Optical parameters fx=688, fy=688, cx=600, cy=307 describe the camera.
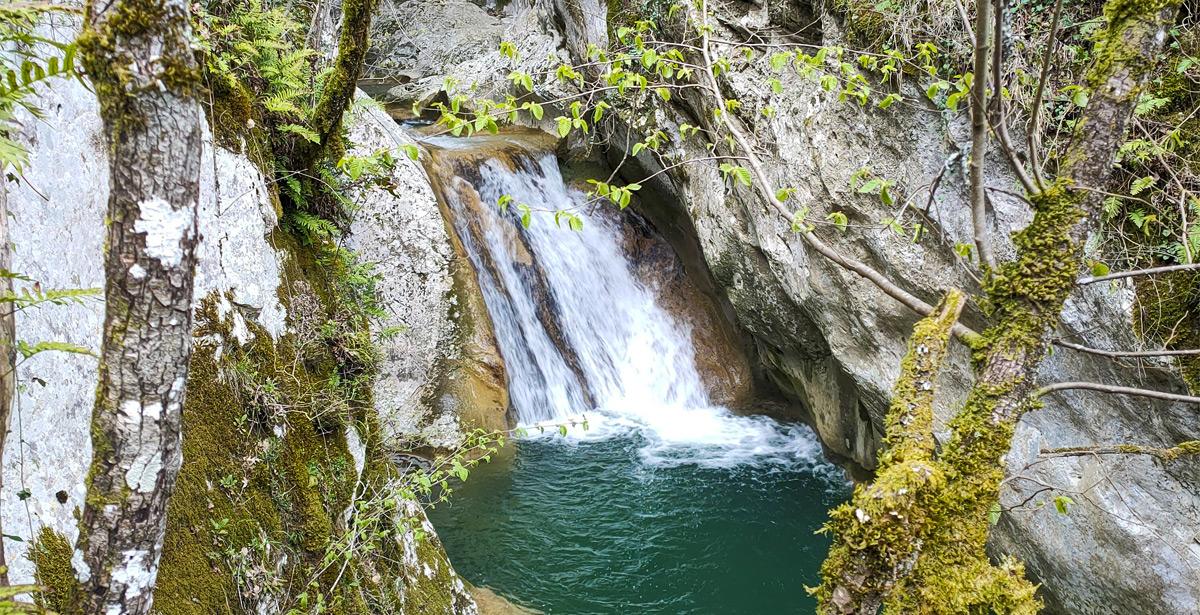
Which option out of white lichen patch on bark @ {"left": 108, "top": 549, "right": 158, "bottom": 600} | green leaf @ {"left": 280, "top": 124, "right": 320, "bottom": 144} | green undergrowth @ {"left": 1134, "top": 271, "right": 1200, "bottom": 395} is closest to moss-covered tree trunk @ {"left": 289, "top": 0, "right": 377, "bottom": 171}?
green leaf @ {"left": 280, "top": 124, "right": 320, "bottom": 144}

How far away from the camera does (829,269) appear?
6953mm

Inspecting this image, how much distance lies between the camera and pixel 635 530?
7.83 metres

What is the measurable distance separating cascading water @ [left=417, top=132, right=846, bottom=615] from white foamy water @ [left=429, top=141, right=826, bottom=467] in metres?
0.03

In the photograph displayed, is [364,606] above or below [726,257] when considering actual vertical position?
below

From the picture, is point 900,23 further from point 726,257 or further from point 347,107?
Result: point 347,107

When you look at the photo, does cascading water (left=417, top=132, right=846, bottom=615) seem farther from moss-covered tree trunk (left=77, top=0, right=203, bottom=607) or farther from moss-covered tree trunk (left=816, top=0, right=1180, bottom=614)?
moss-covered tree trunk (left=816, top=0, right=1180, bottom=614)

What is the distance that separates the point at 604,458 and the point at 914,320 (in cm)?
442

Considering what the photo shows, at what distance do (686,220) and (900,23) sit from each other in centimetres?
540

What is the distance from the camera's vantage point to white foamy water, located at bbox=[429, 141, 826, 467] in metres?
9.87

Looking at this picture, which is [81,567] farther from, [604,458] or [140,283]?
[604,458]

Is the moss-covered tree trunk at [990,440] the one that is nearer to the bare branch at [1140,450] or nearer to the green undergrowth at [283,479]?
the bare branch at [1140,450]

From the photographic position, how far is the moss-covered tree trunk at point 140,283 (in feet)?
5.69

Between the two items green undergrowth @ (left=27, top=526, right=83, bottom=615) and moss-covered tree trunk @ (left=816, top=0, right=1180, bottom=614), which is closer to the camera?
moss-covered tree trunk @ (left=816, top=0, right=1180, bottom=614)

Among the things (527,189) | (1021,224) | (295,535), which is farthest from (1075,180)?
(527,189)
